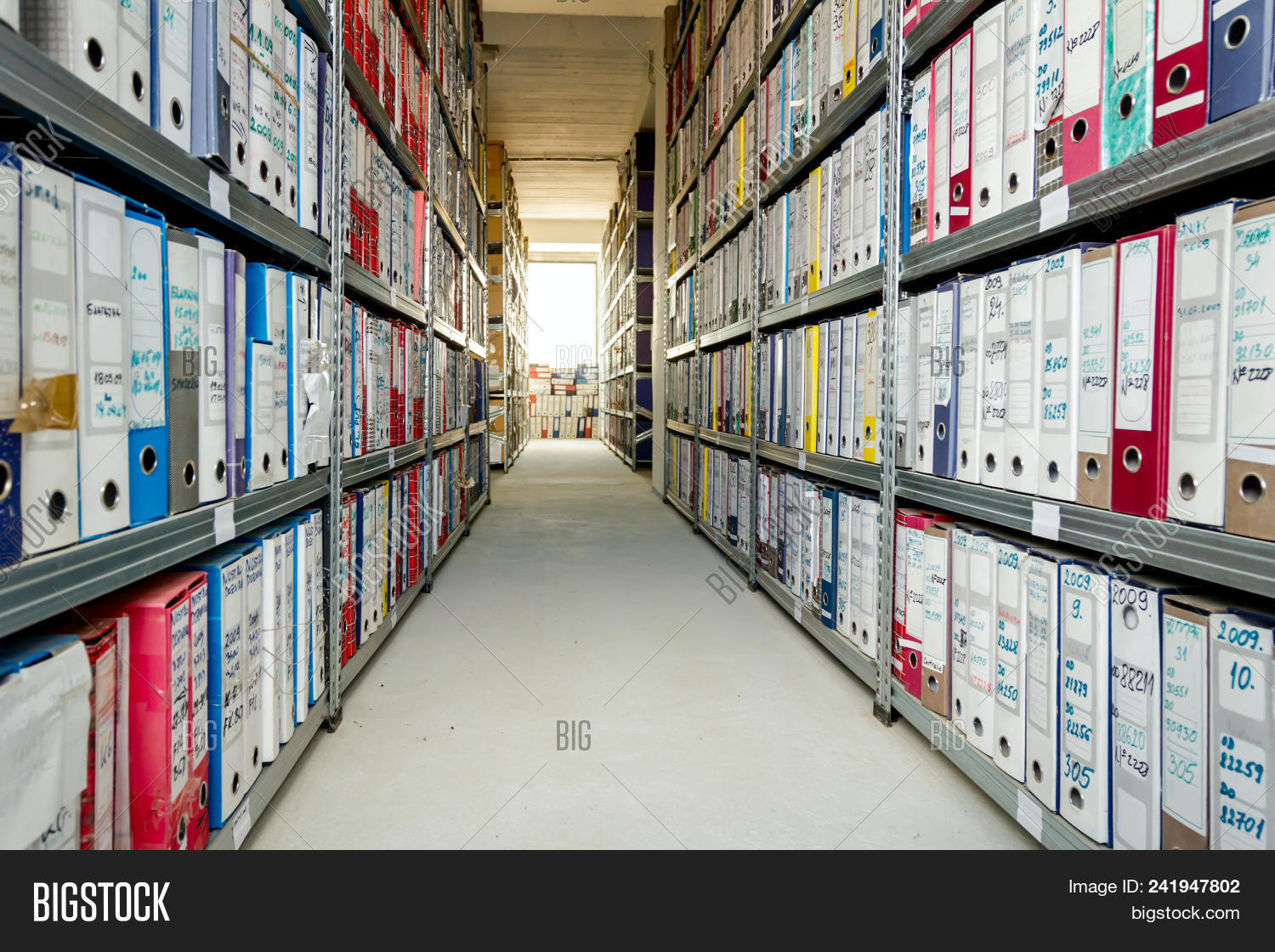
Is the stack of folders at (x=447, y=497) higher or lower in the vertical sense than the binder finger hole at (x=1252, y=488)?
lower

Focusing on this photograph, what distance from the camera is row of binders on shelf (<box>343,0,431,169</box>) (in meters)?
1.76

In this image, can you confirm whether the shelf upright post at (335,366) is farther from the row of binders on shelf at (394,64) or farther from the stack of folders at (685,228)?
the stack of folders at (685,228)

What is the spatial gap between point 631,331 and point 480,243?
2574 mm

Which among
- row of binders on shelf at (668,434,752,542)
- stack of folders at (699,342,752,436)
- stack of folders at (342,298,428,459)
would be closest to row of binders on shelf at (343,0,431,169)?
stack of folders at (342,298,428,459)

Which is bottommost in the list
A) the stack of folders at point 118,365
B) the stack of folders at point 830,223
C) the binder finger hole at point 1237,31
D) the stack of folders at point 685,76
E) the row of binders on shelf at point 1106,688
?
the row of binders on shelf at point 1106,688

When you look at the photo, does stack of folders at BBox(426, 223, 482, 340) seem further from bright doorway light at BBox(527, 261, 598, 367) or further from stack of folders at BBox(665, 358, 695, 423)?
bright doorway light at BBox(527, 261, 598, 367)

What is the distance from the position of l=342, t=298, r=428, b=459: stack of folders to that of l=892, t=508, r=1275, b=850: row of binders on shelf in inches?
51.9

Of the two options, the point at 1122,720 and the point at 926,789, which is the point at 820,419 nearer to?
the point at 926,789

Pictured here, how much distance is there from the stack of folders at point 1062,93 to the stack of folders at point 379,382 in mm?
1291

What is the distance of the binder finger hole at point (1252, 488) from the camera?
Answer: 0.75 metres

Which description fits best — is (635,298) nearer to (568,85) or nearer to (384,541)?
(568,85)

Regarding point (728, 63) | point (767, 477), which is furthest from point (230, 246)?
point (728, 63)

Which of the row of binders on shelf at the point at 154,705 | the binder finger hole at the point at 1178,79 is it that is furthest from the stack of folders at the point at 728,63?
the row of binders on shelf at the point at 154,705

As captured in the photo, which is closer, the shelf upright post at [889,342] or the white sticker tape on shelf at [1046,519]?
the white sticker tape on shelf at [1046,519]
